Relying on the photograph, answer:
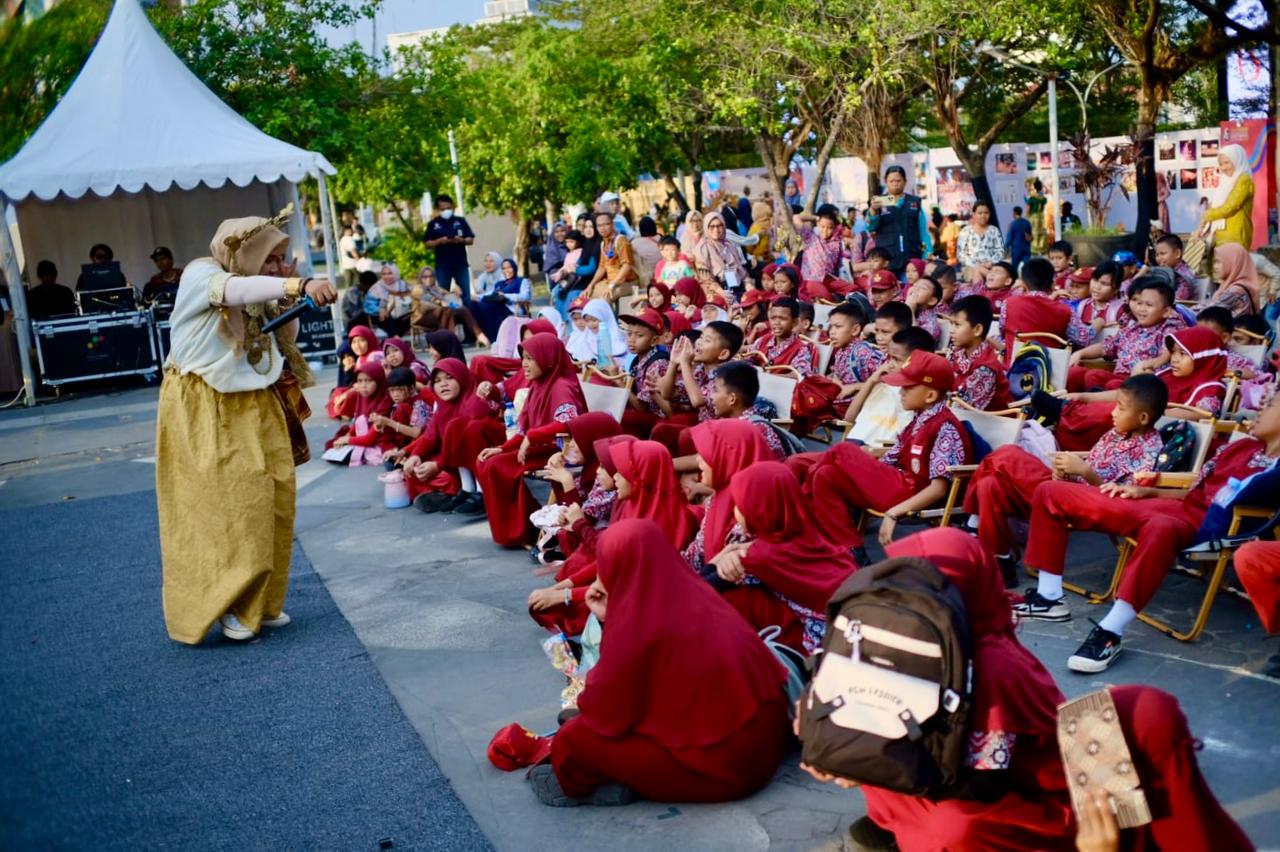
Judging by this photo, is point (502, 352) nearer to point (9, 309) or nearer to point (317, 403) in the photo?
point (317, 403)

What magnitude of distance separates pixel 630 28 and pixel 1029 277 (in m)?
16.3

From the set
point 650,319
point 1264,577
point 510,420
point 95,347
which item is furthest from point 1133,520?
point 95,347

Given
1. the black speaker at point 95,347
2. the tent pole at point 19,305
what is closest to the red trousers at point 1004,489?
the black speaker at point 95,347

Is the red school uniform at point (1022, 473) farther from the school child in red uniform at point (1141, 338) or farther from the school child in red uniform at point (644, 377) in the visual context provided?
the school child in red uniform at point (644, 377)

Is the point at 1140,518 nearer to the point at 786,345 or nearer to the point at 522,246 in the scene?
the point at 786,345

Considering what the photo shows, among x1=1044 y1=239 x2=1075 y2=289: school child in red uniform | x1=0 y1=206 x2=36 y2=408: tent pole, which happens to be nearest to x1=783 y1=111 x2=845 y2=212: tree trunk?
x1=1044 y1=239 x2=1075 y2=289: school child in red uniform

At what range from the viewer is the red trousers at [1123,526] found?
5.07 m

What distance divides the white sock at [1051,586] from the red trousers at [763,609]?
1375mm

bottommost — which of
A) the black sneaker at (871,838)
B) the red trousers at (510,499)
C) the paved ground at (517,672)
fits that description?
the paved ground at (517,672)

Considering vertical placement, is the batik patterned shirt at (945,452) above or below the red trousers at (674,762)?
above

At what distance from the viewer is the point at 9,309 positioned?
50.3 feet

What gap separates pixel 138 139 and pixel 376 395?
6.23m

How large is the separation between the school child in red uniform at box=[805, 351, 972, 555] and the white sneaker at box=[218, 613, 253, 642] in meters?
2.81

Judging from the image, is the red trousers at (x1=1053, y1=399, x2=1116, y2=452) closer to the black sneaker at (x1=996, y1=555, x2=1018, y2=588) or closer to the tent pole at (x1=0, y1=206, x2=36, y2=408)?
the black sneaker at (x1=996, y1=555, x2=1018, y2=588)
